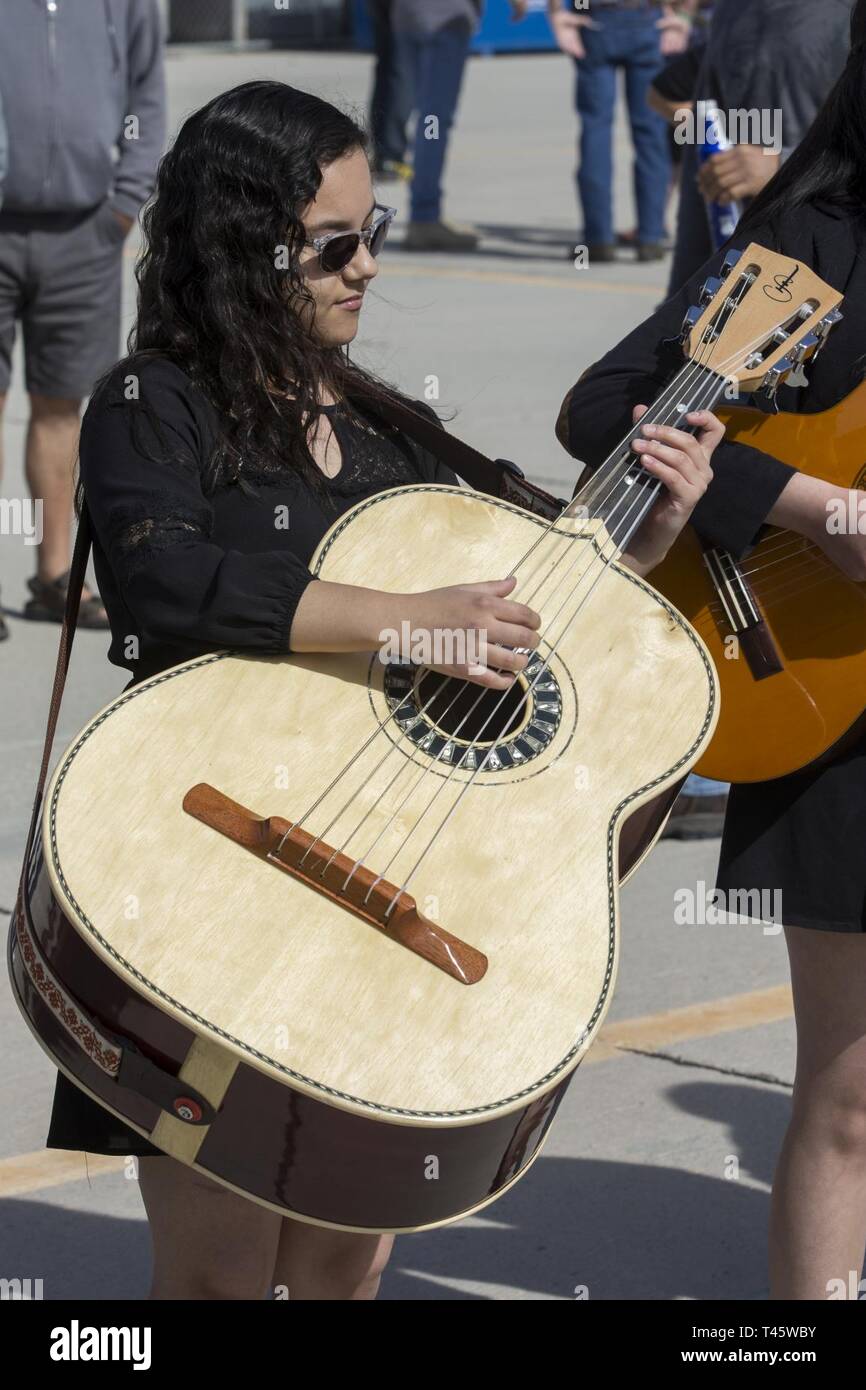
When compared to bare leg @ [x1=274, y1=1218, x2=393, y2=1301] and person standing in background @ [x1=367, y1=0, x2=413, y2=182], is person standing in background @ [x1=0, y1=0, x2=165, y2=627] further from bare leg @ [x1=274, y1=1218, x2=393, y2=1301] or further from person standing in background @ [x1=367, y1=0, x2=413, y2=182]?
person standing in background @ [x1=367, y1=0, x2=413, y2=182]

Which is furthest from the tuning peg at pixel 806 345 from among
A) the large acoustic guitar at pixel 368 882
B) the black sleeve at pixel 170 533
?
the black sleeve at pixel 170 533

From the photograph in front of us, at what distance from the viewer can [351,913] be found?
1.84 metres

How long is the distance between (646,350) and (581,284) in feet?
27.7

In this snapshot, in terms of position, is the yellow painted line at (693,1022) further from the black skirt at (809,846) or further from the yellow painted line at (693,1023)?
the black skirt at (809,846)

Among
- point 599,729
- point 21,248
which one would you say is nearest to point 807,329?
point 599,729

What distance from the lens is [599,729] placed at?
80.5 inches

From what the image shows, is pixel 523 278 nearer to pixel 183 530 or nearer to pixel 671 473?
pixel 671 473

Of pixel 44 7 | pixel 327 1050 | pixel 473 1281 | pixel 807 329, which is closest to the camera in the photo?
pixel 327 1050

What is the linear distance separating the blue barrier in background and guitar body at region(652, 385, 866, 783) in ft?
72.5

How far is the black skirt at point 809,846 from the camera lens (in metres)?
2.28

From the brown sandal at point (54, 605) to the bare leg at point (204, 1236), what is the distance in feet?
12.2

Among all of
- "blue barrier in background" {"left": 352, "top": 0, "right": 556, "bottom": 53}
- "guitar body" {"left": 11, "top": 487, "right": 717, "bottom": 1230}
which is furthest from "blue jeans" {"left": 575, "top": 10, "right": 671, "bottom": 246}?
"blue barrier in background" {"left": 352, "top": 0, "right": 556, "bottom": 53}

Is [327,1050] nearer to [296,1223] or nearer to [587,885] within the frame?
[587,885]

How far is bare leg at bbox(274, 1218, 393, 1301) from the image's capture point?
2.22 m
